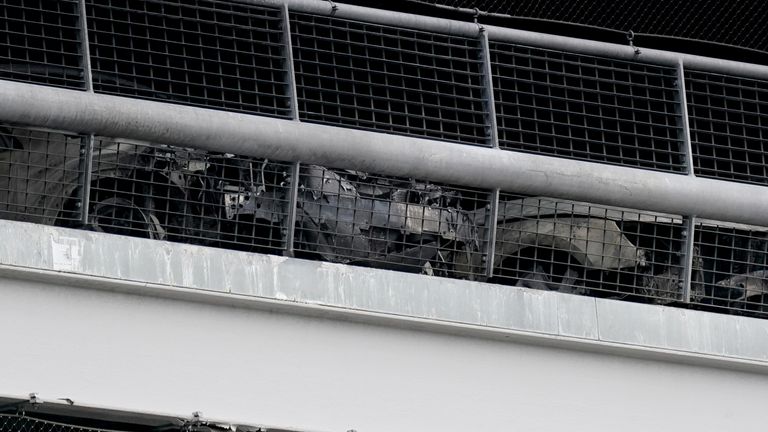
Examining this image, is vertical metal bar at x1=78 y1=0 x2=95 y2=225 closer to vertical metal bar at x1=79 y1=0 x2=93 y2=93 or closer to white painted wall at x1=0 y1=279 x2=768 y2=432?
vertical metal bar at x1=79 y1=0 x2=93 y2=93

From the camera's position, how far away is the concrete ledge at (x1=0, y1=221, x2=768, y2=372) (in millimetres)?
5562

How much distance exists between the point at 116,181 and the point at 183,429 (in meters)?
1.22

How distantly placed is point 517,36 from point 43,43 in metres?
2.21

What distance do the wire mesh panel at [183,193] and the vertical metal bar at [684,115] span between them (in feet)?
6.31

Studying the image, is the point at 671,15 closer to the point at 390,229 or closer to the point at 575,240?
the point at 575,240

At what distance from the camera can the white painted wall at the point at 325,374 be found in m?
5.61

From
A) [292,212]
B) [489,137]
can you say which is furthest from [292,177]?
[489,137]

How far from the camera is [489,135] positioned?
21.4 ft

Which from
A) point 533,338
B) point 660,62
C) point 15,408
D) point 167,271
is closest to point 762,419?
point 533,338

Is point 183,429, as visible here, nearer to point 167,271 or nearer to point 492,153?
point 167,271

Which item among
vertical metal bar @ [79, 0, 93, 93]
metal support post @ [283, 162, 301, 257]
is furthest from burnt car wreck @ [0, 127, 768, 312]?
vertical metal bar @ [79, 0, 93, 93]

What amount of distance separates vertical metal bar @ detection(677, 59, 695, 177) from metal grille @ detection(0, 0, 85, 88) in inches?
113

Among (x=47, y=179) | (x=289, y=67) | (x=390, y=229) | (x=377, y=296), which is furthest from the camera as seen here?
(x=390, y=229)

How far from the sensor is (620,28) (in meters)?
10.4
